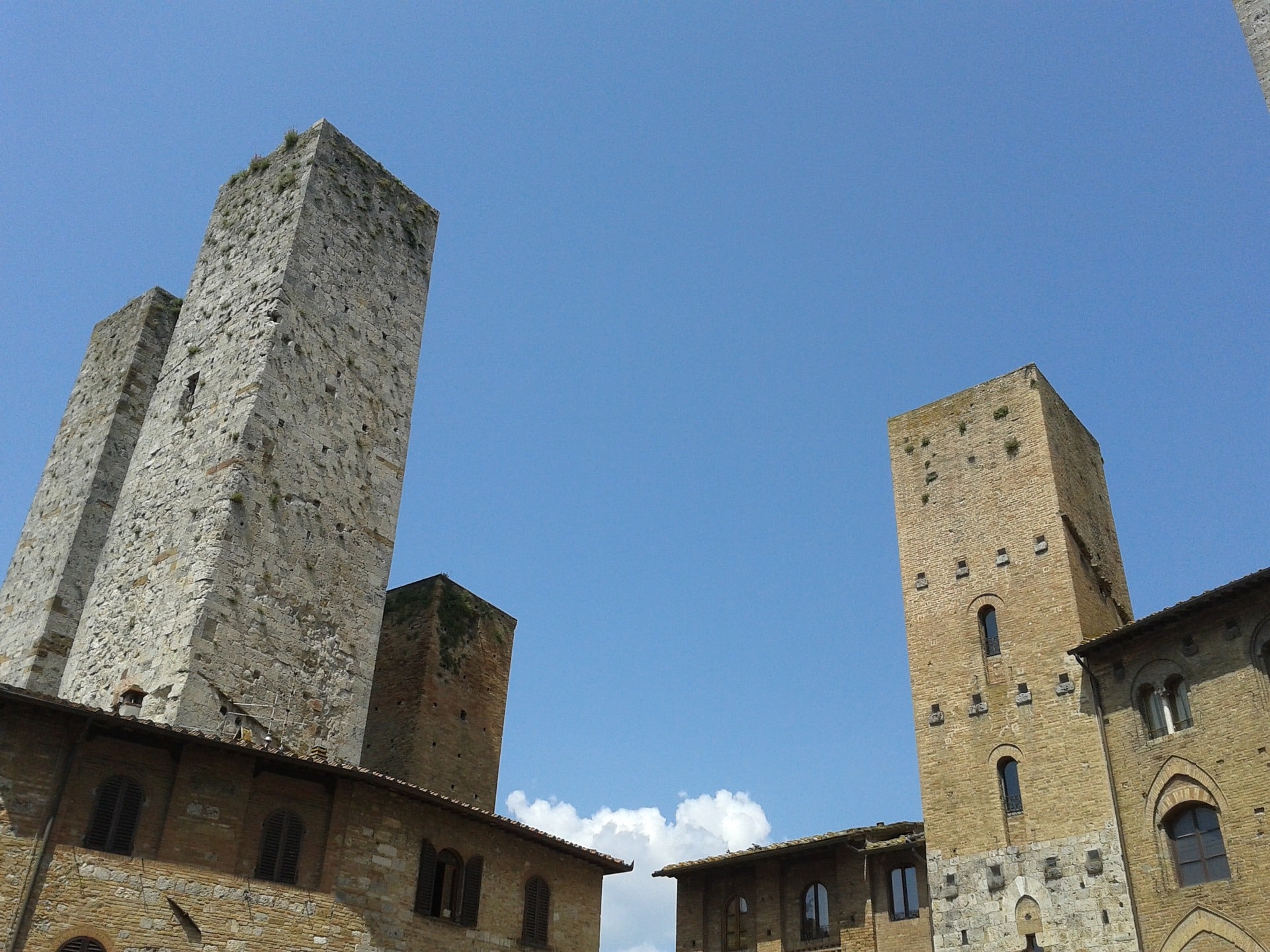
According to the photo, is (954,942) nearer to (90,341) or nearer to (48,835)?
(48,835)

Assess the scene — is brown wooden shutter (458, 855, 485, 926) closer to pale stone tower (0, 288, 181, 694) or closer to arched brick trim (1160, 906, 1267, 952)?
pale stone tower (0, 288, 181, 694)

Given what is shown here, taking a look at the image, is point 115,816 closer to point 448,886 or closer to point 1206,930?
point 448,886

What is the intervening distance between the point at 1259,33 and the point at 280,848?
71.5 ft

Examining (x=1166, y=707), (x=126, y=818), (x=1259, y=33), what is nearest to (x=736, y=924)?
(x=1166, y=707)

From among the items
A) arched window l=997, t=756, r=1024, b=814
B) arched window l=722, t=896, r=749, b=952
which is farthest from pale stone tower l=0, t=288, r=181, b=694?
arched window l=997, t=756, r=1024, b=814

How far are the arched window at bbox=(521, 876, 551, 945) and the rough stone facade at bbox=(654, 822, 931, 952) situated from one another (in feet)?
24.4

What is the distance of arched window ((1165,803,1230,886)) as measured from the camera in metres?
18.4

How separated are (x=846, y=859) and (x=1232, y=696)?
30.0ft

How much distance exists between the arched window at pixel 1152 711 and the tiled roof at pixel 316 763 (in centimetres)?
988

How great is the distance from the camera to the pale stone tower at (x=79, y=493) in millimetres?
22688

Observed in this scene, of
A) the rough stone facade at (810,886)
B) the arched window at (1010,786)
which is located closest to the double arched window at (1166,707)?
the arched window at (1010,786)

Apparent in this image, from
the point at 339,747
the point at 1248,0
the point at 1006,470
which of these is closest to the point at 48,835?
the point at 339,747

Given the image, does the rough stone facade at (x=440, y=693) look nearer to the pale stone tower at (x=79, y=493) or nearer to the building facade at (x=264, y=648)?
the building facade at (x=264, y=648)

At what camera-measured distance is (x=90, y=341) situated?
1086 inches
